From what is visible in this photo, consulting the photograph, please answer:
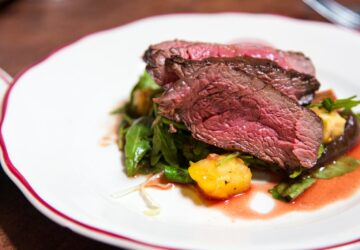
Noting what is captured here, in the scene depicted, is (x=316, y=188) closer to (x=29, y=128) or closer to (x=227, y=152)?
A: (x=227, y=152)

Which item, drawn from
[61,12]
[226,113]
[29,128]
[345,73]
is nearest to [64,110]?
[29,128]

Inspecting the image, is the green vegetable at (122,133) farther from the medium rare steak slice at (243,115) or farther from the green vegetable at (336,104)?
the green vegetable at (336,104)

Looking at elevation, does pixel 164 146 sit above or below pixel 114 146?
above

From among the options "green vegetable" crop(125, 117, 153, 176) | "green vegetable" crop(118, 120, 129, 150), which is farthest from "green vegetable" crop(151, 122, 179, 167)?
Result: "green vegetable" crop(118, 120, 129, 150)

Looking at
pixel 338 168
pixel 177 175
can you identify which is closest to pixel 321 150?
pixel 338 168

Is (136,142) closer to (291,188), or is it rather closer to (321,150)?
(291,188)

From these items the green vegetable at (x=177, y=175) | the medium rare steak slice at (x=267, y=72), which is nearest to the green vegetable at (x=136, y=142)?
the green vegetable at (x=177, y=175)
